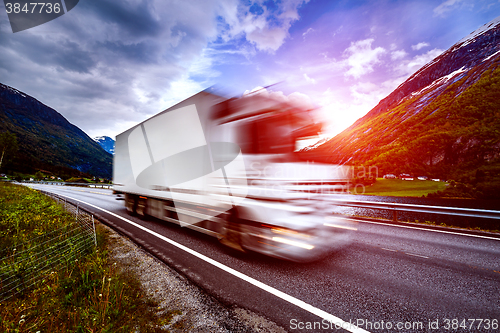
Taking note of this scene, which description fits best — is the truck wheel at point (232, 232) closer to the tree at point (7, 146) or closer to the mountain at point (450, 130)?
the mountain at point (450, 130)

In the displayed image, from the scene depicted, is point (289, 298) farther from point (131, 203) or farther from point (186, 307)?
point (131, 203)

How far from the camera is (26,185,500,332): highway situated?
8.28ft

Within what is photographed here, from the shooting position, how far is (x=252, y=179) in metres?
4.39

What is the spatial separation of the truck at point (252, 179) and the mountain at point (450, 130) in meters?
1.09

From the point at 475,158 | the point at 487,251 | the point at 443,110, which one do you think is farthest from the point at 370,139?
the point at 487,251

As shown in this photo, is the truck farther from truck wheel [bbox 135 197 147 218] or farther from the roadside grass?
truck wheel [bbox 135 197 147 218]

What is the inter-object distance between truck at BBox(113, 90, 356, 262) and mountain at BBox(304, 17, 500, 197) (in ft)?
3.58

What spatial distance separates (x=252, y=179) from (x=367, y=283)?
2.78m

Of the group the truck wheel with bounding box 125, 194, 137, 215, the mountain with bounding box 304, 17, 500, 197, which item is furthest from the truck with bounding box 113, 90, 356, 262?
the truck wheel with bounding box 125, 194, 137, 215

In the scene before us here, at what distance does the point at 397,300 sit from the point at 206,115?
5.49 m

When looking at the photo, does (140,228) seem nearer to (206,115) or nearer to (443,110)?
(206,115)

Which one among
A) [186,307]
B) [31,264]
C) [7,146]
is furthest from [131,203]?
[7,146]

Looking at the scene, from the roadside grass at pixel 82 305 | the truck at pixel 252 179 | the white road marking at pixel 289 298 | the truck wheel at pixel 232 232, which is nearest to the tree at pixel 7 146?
the truck at pixel 252 179

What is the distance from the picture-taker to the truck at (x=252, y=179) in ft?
13.1
